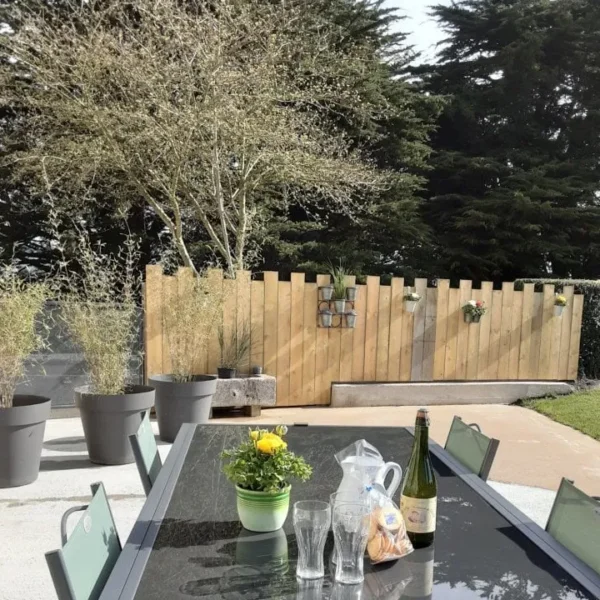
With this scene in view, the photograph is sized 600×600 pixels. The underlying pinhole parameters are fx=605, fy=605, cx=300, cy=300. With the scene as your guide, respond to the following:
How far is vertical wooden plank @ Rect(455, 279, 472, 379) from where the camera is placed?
6727mm

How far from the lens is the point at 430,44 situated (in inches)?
605

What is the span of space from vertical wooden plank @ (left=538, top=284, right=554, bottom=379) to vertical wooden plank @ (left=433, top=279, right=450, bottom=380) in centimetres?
123

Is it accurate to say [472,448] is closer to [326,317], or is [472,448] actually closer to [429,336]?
[326,317]

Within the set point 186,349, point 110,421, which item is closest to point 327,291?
point 186,349

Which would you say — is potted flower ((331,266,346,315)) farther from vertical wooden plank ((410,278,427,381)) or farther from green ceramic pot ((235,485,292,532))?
green ceramic pot ((235,485,292,532))

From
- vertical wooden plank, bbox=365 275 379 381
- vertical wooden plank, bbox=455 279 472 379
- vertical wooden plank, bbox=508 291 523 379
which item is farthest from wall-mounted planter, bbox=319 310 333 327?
vertical wooden plank, bbox=508 291 523 379

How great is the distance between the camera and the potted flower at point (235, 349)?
5820 millimetres

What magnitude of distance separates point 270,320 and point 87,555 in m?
4.76

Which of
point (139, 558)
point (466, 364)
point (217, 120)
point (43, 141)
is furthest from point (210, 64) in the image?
point (139, 558)

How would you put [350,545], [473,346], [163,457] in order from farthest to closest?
1. [473,346]
2. [163,457]
3. [350,545]

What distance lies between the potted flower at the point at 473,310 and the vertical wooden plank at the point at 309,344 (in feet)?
5.65

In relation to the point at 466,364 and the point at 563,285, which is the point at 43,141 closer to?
the point at 466,364

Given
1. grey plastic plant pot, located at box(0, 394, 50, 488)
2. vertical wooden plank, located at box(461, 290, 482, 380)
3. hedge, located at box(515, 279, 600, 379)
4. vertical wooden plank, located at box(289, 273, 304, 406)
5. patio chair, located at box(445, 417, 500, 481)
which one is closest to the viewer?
patio chair, located at box(445, 417, 500, 481)

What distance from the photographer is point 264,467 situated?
5.02 feet
